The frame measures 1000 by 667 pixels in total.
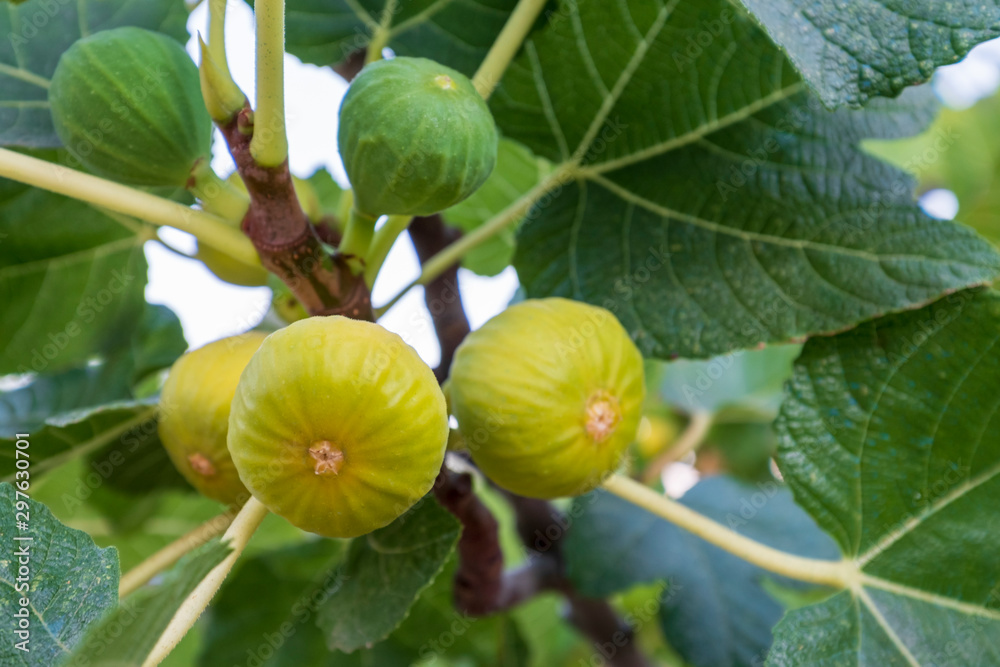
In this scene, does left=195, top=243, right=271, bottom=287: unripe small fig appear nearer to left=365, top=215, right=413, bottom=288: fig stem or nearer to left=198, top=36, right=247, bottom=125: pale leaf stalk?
left=365, top=215, right=413, bottom=288: fig stem

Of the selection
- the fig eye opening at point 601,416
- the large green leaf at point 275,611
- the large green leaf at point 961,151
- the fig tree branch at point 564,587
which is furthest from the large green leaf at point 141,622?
the large green leaf at point 961,151

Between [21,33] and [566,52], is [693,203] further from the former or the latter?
[21,33]

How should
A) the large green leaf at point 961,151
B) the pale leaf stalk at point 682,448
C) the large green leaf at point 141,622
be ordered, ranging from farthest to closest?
the large green leaf at point 961,151, the pale leaf stalk at point 682,448, the large green leaf at point 141,622

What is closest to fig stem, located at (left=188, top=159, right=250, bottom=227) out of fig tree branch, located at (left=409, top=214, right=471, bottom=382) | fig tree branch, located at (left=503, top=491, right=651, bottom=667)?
fig tree branch, located at (left=409, top=214, right=471, bottom=382)

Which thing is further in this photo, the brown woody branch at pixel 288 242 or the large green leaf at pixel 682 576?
the large green leaf at pixel 682 576

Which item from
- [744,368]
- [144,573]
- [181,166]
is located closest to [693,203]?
[181,166]

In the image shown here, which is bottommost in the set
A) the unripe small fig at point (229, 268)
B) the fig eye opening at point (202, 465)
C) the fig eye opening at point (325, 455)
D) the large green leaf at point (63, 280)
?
the large green leaf at point (63, 280)

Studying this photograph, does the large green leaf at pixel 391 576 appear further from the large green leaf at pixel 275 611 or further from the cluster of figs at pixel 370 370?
the large green leaf at pixel 275 611
